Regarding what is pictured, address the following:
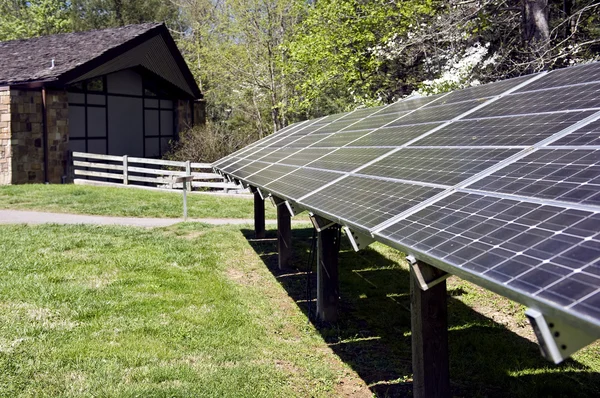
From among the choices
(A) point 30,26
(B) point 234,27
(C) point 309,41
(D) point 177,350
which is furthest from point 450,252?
(A) point 30,26

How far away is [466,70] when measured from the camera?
16.7 m

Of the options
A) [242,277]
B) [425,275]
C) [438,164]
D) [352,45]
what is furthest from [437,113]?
[352,45]

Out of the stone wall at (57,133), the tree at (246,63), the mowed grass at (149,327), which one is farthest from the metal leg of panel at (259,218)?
the tree at (246,63)

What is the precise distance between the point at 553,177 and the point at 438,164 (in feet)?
5.34

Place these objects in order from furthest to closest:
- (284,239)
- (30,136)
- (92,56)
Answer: (92,56), (30,136), (284,239)

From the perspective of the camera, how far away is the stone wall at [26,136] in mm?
22125

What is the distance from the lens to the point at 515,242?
132 inches

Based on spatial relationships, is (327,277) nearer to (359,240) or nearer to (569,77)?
(359,240)

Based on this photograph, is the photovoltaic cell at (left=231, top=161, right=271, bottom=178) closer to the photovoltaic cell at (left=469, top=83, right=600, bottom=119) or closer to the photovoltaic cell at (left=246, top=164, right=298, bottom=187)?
the photovoltaic cell at (left=246, top=164, right=298, bottom=187)

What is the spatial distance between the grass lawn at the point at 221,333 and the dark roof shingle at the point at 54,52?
13.1 meters

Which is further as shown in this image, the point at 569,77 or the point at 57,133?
the point at 57,133

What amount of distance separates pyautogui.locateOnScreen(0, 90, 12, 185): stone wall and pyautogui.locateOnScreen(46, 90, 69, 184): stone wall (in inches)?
56.9

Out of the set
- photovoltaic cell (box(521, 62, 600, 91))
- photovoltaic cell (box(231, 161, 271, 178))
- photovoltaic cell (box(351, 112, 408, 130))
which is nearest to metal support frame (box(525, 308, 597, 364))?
photovoltaic cell (box(521, 62, 600, 91))

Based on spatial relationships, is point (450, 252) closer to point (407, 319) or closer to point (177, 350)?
point (177, 350)
